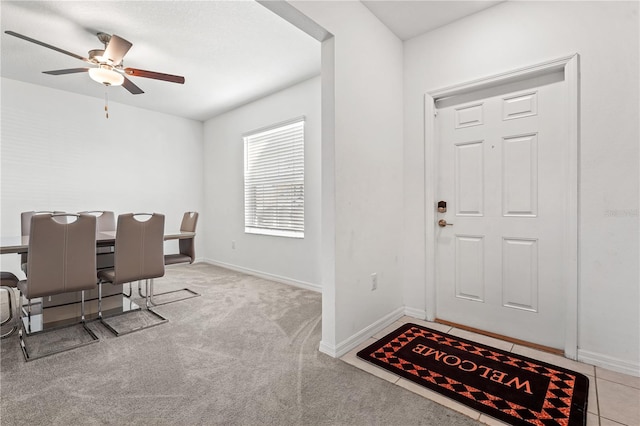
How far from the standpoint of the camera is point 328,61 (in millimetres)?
2150

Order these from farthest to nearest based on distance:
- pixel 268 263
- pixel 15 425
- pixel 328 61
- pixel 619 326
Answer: pixel 268 263, pixel 328 61, pixel 619 326, pixel 15 425

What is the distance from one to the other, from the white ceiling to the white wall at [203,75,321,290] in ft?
1.19

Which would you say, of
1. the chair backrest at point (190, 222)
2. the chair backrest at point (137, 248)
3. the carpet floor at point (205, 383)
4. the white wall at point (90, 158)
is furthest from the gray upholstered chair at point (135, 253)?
the white wall at point (90, 158)

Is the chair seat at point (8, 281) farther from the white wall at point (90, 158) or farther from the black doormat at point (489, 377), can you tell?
the black doormat at point (489, 377)

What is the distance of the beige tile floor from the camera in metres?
1.50

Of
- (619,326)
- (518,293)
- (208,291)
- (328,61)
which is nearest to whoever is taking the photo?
(619,326)

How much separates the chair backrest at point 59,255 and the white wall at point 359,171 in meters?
1.91

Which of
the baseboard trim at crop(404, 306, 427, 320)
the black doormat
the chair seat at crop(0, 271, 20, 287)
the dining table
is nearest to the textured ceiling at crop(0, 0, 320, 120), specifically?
the dining table

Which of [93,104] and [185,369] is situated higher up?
[93,104]

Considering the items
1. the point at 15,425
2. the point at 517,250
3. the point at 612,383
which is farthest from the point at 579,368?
the point at 15,425

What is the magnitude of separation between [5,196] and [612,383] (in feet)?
20.7

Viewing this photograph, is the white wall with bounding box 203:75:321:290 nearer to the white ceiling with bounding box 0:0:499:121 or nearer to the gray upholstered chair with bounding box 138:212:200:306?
the white ceiling with bounding box 0:0:499:121

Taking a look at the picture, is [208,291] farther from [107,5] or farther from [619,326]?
[619,326]

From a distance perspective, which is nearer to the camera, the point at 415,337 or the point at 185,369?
the point at 185,369
